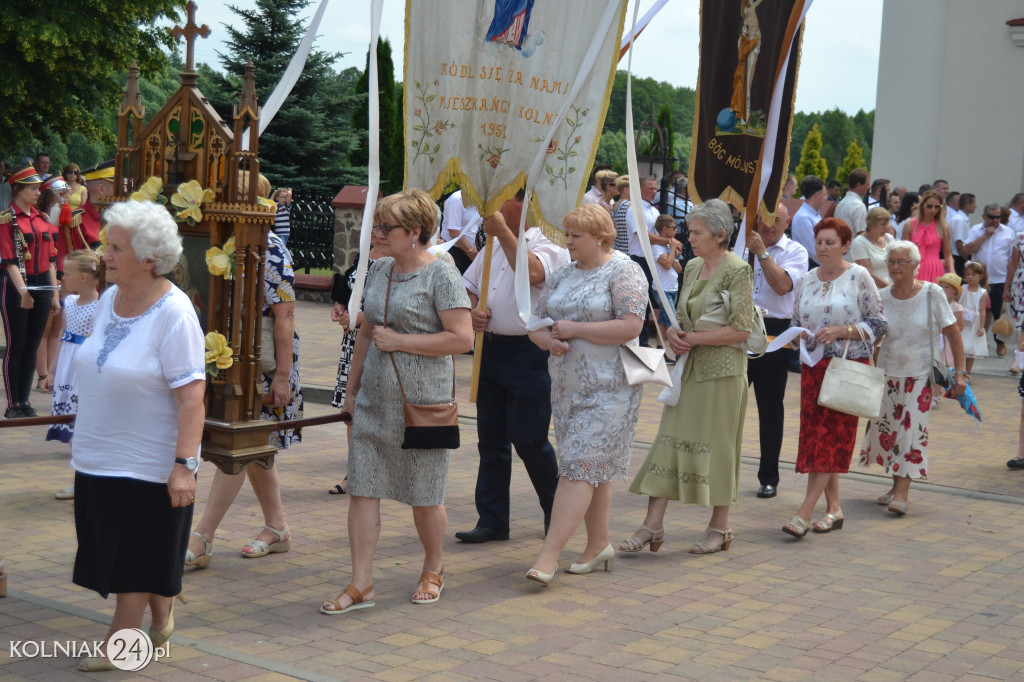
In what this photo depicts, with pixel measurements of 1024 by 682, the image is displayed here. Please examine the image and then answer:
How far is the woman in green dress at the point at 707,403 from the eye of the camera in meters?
6.46

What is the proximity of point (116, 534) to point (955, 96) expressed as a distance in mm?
22408

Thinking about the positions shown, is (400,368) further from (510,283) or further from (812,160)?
(812,160)

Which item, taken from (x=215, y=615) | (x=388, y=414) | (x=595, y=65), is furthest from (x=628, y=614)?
(x=595, y=65)

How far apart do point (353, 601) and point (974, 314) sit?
10.7m

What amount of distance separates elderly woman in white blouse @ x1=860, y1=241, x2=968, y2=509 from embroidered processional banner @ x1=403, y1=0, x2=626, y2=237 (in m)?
2.73

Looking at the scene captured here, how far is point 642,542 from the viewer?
6.58 metres

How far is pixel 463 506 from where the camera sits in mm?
7516

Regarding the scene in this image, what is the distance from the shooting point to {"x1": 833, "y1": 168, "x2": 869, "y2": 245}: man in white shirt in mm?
13602

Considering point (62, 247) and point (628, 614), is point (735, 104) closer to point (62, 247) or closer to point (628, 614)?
point (628, 614)

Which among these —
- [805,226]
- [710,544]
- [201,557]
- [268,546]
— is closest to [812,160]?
[805,226]

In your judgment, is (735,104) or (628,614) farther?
(735,104)

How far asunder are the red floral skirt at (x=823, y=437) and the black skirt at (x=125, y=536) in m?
4.13

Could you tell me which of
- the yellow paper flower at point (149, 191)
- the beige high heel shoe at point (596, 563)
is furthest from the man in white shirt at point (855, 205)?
the yellow paper flower at point (149, 191)

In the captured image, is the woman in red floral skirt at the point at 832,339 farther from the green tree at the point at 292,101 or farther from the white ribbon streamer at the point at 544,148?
the green tree at the point at 292,101
